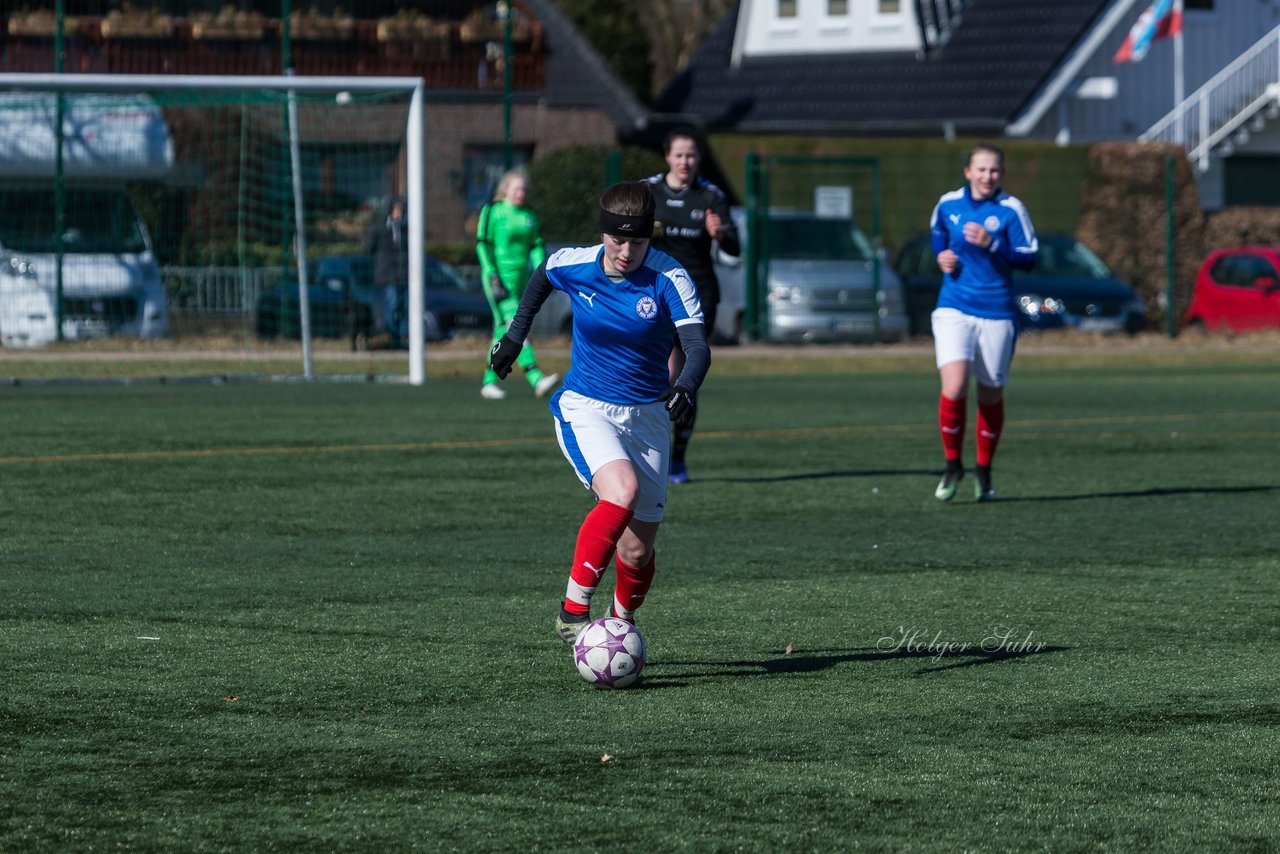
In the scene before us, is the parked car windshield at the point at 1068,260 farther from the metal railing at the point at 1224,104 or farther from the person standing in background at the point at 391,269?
the person standing in background at the point at 391,269

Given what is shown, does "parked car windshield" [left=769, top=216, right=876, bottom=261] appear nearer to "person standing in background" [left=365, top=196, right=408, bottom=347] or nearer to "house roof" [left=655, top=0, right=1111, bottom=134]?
"person standing in background" [left=365, top=196, right=408, bottom=347]

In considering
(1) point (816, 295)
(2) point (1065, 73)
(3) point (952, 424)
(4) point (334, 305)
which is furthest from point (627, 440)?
(2) point (1065, 73)

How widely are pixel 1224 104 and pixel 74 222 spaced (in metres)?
24.9

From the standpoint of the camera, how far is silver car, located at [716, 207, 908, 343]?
91.8ft

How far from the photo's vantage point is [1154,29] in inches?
1457

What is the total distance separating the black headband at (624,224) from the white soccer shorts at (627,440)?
602mm

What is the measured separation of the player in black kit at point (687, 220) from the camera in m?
12.4

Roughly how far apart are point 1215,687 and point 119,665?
144 inches

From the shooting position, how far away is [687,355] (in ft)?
23.8

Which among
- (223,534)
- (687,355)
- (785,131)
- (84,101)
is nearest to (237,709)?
(687,355)

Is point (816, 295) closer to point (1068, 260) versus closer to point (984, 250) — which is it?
point (1068, 260)

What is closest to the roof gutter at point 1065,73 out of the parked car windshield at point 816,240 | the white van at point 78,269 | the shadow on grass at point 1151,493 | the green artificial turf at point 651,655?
the parked car windshield at point 816,240

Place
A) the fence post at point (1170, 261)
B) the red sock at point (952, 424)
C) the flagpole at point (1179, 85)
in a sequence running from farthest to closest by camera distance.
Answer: the flagpole at point (1179, 85) < the fence post at point (1170, 261) < the red sock at point (952, 424)

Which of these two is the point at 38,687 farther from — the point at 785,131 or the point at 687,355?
the point at 785,131
